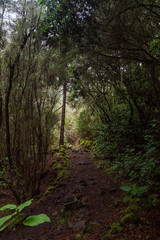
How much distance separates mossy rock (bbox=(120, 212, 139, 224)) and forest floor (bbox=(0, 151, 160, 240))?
0.04m

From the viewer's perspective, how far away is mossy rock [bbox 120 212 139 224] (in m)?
2.06

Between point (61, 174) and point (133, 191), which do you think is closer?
point (133, 191)

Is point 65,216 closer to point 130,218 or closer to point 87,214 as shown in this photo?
point 87,214

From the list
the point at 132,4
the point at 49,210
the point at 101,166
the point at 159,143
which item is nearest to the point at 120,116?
the point at 101,166

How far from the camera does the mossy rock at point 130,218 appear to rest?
6.76 ft

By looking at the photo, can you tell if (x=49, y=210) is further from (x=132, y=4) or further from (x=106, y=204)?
(x=132, y=4)

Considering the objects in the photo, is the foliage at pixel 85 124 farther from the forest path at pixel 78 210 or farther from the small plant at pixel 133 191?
the small plant at pixel 133 191

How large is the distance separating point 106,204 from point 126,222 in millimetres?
742

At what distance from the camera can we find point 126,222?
6.85ft

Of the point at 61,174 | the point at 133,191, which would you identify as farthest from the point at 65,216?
the point at 61,174

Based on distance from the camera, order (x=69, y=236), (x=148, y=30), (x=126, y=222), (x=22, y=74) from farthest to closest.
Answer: (x=148, y=30) < (x=22, y=74) < (x=69, y=236) < (x=126, y=222)

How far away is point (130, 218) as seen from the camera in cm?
210

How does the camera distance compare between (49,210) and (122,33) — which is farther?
(122,33)

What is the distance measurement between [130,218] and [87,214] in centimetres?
81
